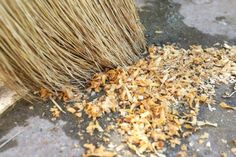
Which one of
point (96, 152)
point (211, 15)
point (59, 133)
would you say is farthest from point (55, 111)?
point (211, 15)

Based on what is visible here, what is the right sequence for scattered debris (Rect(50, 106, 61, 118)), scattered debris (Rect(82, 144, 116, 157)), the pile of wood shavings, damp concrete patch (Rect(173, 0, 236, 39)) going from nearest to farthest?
1. scattered debris (Rect(82, 144, 116, 157))
2. the pile of wood shavings
3. scattered debris (Rect(50, 106, 61, 118))
4. damp concrete patch (Rect(173, 0, 236, 39))

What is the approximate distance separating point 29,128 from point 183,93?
72 cm

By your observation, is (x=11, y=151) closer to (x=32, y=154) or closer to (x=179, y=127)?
(x=32, y=154)

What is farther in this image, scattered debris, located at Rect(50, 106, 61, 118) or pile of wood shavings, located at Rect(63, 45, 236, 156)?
scattered debris, located at Rect(50, 106, 61, 118)

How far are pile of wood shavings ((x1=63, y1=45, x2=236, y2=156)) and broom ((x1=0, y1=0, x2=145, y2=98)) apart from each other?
108mm

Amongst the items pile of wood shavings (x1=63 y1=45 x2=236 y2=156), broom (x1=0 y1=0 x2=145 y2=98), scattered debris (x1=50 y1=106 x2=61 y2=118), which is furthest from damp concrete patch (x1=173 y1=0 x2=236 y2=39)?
scattered debris (x1=50 y1=106 x2=61 y2=118)

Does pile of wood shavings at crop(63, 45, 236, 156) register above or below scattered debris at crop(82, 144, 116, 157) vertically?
below

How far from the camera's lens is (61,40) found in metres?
1.66

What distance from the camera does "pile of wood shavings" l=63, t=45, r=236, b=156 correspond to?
1526 millimetres

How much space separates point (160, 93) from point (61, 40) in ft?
1.71

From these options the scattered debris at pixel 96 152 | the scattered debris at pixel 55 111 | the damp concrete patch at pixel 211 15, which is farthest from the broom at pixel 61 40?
the damp concrete patch at pixel 211 15

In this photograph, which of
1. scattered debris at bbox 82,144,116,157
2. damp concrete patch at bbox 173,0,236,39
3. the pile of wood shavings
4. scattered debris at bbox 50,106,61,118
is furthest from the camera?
damp concrete patch at bbox 173,0,236,39

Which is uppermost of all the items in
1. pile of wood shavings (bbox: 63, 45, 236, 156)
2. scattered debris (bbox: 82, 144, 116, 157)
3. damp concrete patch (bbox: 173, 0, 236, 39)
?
scattered debris (bbox: 82, 144, 116, 157)

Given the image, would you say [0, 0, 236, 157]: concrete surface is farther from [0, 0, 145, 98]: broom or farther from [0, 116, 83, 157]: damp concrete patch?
[0, 0, 145, 98]: broom
